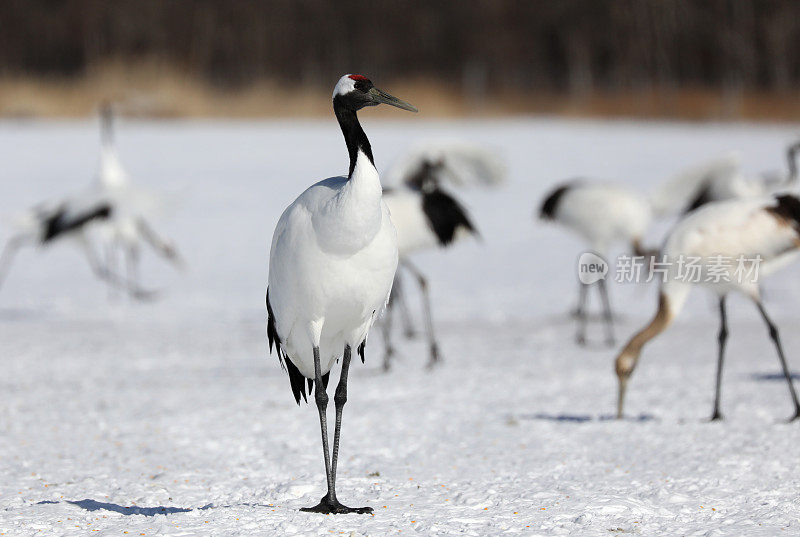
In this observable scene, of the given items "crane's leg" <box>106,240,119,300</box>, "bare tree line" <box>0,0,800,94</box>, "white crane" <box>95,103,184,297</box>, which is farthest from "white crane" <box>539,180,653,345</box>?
"bare tree line" <box>0,0,800,94</box>

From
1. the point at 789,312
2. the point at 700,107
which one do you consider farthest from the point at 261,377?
→ the point at 700,107

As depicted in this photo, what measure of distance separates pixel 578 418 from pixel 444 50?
1018 inches

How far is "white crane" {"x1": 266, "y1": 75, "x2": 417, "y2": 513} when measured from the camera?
404 centimetres

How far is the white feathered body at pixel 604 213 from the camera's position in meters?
10.0

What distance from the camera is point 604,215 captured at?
10.0 meters

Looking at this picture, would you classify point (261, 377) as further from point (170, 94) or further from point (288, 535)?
point (170, 94)

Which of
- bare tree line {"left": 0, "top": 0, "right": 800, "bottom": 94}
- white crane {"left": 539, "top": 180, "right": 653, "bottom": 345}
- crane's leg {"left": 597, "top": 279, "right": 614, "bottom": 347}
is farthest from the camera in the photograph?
bare tree line {"left": 0, "top": 0, "right": 800, "bottom": 94}

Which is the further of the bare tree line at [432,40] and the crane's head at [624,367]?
the bare tree line at [432,40]

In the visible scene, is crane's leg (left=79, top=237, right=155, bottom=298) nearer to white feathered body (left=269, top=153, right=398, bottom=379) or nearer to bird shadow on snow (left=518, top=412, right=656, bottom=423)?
bird shadow on snow (left=518, top=412, right=656, bottom=423)

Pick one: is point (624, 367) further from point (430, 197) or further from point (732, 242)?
point (430, 197)

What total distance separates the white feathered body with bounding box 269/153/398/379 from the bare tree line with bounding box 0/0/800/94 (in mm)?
25857

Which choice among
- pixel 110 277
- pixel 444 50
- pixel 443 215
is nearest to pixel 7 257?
pixel 110 277

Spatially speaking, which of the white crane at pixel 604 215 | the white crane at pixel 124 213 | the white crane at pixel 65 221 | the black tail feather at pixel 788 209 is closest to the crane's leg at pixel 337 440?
the black tail feather at pixel 788 209

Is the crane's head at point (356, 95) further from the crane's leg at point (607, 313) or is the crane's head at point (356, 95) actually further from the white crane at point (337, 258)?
the crane's leg at point (607, 313)
